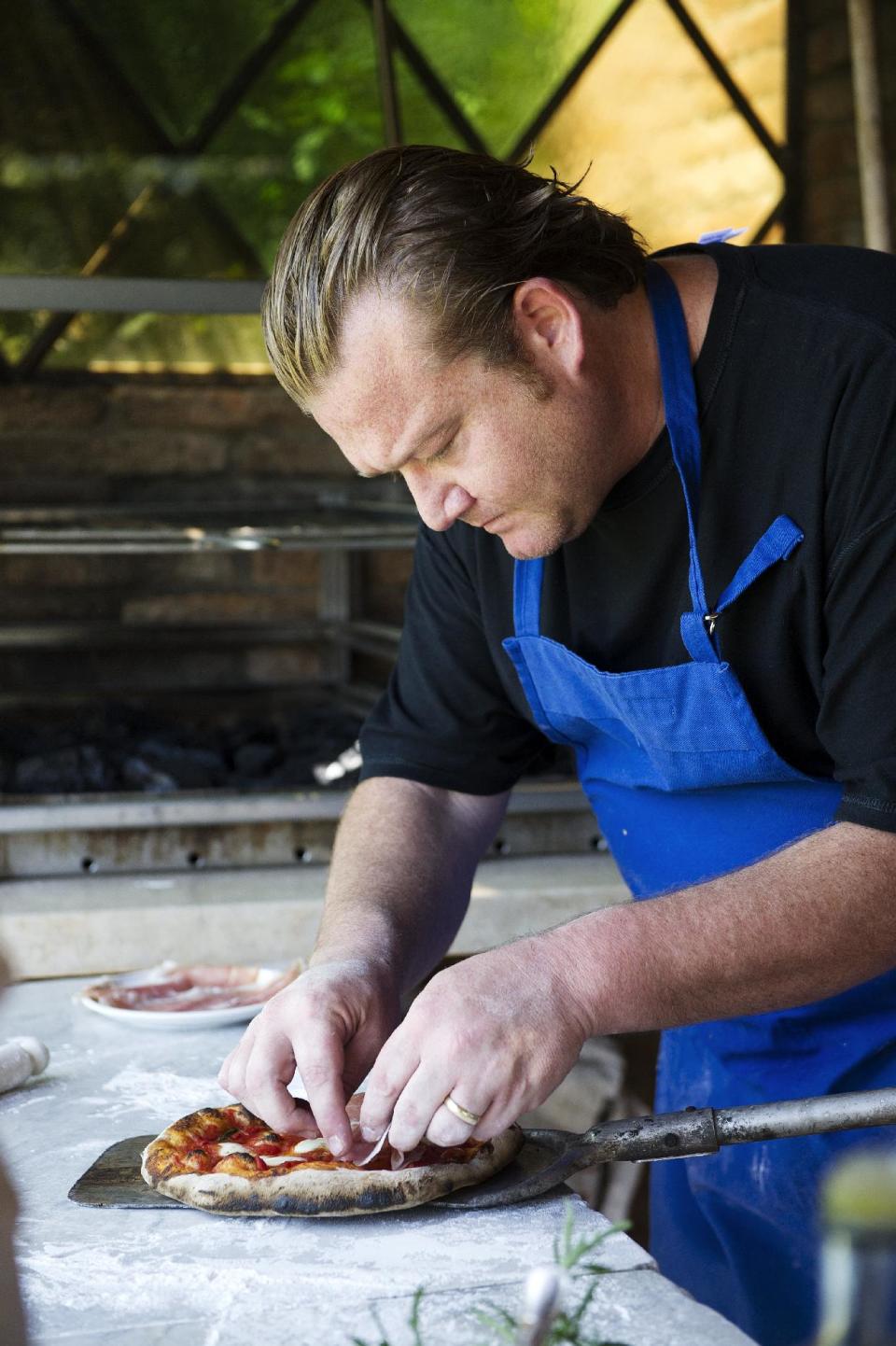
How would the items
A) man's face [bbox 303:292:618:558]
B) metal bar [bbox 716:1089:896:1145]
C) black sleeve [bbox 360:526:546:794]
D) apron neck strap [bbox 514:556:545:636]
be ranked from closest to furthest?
1. metal bar [bbox 716:1089:896:1145]
2. man's face [bbox 303:292:618:558]
3. apron neck strap [bbox 514:556:545:636]
4. black sleeve [bbox 360:526:546:794]

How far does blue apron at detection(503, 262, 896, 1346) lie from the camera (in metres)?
1.52

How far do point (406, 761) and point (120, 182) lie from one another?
2584mm

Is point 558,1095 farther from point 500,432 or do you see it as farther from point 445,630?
point 500,432

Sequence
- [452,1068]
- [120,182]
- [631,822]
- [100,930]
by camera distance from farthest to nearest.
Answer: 1. [120,182]
2. [100,930]
3. [631,822]
4. [452,1068]

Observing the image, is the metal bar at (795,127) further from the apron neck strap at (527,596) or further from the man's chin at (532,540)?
the man's chin at (532,540)

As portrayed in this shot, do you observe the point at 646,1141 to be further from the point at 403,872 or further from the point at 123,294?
the point at 123,294

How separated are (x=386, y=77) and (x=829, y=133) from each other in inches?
53.3

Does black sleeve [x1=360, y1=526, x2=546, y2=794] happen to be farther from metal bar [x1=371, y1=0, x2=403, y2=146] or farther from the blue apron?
metal bar [x1=371, y1=0, x2=403, y2=146]

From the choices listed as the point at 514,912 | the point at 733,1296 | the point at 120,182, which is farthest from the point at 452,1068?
the point at 120,182

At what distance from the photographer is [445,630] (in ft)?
6.28

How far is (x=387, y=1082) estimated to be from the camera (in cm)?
128

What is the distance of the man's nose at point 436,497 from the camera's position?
4.98 ft

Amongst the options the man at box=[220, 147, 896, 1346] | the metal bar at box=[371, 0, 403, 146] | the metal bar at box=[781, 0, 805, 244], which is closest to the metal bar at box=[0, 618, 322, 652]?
the metal bar at box=[371, 0, 403, 146]

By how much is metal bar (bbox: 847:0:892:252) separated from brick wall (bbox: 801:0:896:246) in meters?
0.86
